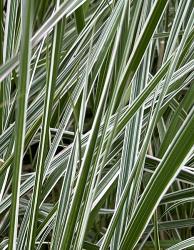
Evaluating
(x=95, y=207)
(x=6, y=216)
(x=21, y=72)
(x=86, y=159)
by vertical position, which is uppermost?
(x=21, y=72)

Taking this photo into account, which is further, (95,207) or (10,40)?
(10,40)

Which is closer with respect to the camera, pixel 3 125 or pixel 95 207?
pixel 95 207

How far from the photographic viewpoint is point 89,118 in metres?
1.47

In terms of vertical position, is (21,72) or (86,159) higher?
(21,72)

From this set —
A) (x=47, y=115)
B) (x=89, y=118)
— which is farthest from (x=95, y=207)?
(x=89, y=118)

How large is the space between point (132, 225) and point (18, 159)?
0.18 m

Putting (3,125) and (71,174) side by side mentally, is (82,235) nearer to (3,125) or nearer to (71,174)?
(71,174)

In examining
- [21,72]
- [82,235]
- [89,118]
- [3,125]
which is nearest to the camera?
[21,72]

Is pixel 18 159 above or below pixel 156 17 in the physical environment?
below

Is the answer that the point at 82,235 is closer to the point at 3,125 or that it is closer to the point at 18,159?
the point at 18,159

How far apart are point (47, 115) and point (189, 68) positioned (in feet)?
0.92

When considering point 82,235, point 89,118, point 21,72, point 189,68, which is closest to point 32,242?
point 82,235

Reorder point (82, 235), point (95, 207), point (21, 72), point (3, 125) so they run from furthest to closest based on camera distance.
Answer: point (3, 125), point (95, 207), point (82, 235), point (21, 72)

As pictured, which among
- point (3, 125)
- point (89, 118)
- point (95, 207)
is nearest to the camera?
point (95, 207)
